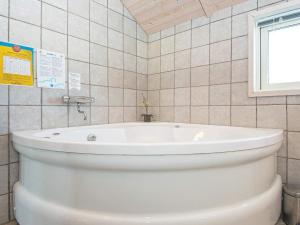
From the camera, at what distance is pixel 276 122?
1544mm

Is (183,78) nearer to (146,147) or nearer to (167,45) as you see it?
(167,45)

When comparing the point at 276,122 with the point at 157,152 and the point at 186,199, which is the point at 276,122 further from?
the point at 157,152

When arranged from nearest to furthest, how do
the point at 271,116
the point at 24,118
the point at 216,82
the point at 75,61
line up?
the point at 24,118, the point at 271,116, the point at 75,61, the point at 216,82

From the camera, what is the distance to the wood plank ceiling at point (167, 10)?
1.86 metres

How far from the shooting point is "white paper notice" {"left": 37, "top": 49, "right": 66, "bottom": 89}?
1.55 metres

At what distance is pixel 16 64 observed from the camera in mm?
1416

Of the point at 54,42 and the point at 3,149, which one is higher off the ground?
the point at 54,42

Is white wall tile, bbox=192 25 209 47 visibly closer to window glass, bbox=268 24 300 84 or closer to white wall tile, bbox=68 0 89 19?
window glass, bbox=268 24 300 84

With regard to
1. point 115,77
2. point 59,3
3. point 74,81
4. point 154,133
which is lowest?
point 154,133

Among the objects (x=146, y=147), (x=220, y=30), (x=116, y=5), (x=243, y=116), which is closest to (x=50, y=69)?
(x=116, y=5)

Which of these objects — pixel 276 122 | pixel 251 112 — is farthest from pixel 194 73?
pixel 276 122

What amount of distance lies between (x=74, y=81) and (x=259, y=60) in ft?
5.43

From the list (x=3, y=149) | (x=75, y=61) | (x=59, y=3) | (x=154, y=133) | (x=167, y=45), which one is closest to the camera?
(x=3, y=149)

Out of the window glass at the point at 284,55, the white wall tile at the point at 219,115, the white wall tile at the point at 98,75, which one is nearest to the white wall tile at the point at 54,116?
the white wall tile at the point at 98,75
